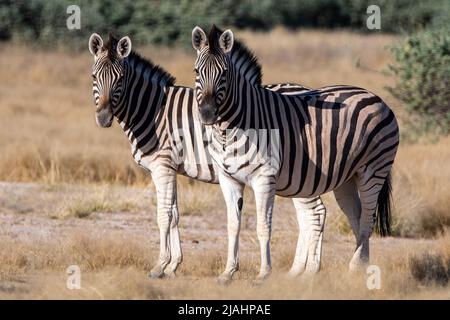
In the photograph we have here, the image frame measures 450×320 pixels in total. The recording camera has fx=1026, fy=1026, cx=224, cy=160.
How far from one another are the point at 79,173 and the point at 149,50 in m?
14.5

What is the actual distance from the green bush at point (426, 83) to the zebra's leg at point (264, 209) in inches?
353

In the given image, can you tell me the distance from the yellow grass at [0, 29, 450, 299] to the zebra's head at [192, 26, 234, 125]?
147cm

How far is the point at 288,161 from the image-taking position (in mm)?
8859

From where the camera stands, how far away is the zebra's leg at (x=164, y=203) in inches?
366

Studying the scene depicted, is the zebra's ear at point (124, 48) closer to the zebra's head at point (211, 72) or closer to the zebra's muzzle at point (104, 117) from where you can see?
the zebra's muzzle at point (104, 117)

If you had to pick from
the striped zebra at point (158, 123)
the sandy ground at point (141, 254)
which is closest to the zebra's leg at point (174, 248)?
the striped zebra at point (158, 123)

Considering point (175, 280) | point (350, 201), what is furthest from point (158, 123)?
point (350, 201)

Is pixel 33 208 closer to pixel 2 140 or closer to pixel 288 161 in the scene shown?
pixel 2 140

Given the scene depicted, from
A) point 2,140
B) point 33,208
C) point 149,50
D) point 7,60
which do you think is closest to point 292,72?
point 149,50

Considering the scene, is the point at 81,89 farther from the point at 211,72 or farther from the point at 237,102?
the point at 211,72

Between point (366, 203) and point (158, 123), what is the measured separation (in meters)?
2.07

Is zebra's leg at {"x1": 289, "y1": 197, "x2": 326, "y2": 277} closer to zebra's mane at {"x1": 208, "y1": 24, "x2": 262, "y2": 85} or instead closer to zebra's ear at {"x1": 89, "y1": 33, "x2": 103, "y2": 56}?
zebra's mane at {"x1": 208, "y1": 24, "x2": 262, "y2": 85}

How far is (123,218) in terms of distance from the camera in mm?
12492

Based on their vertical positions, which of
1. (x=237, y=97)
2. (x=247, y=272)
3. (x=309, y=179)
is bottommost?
(x=247, y=272)
